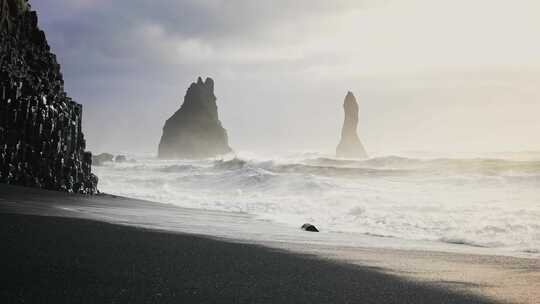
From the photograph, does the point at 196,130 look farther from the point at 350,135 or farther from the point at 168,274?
the point at 168,274

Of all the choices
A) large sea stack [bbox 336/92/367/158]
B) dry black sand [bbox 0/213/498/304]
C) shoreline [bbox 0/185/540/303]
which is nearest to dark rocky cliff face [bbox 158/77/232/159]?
large sea stack [bbox 336/92/367/158]

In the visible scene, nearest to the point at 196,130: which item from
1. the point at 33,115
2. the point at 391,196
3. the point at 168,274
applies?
the point at 391,196

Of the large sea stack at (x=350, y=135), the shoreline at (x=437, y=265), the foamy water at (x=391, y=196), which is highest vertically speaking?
the large sea stack at (x=350, y=135)

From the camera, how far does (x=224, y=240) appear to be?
773cm

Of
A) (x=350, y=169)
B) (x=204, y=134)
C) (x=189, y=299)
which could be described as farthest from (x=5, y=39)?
(x=204, y=134)

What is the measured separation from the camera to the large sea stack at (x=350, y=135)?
91.3 m

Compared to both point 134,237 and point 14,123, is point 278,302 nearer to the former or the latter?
point 134,237

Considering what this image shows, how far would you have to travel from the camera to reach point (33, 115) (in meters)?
16.1

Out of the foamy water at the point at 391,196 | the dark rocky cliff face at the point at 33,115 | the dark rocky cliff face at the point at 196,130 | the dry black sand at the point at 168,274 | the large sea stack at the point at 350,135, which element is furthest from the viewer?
the dark rocky cliff face at the point at 196,130

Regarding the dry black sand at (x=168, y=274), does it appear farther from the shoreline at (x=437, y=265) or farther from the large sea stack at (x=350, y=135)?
the large sea stack at (x=350, y=135)

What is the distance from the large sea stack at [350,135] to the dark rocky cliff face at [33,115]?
7513 cm

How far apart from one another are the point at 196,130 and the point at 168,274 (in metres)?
105

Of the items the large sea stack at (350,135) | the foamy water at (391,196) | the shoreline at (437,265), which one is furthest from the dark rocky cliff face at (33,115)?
the large sea stack at (350,135)

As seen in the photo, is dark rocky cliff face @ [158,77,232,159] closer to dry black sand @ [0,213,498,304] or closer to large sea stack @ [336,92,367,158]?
large sea stack @ [336,92,367,158]
